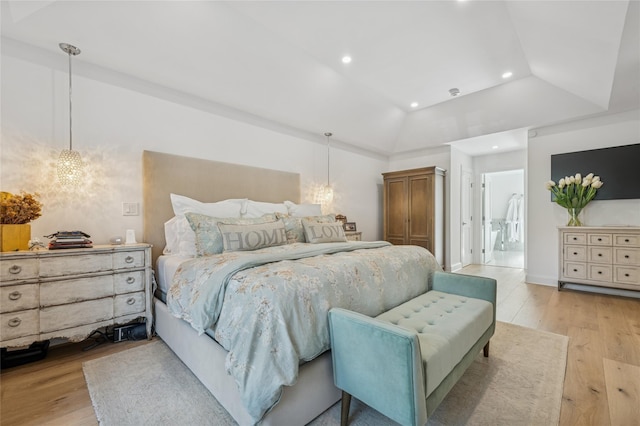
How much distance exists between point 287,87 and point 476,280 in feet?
9.71

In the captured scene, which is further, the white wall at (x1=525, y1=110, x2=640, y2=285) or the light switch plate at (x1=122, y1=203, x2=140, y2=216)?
the white wall at (x1=525, y1=110, x2=640, y2=285)

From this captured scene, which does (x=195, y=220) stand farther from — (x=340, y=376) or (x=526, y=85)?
(x=526, y=85)

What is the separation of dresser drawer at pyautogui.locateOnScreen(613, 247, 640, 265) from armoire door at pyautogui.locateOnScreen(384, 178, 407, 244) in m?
2.79

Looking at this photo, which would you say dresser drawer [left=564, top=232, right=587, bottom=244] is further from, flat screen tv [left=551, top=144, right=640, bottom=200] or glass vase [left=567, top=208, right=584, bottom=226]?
flat screen tv [left=551, top=144, right=640, bottom=200]

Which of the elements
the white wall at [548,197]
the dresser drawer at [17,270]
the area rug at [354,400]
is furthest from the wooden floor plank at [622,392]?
the dresser drawer at [17,270]

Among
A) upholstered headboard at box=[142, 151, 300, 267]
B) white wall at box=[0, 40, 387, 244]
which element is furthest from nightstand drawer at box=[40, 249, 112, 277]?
upholstered headboard at box=[142, 151, 300, 267]

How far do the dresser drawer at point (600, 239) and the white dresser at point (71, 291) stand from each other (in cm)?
533

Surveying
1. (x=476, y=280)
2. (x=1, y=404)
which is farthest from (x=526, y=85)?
(x=1, y=404)

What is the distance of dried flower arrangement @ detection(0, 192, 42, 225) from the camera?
1.92 m

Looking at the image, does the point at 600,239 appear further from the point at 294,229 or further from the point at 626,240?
the point at 294,229

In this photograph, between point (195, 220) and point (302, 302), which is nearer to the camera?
point (302, 302)

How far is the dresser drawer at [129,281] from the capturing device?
2258 mm

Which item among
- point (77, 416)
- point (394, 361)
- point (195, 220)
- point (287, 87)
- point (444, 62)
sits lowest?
point (77, 416)

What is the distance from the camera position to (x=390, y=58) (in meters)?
3.18
